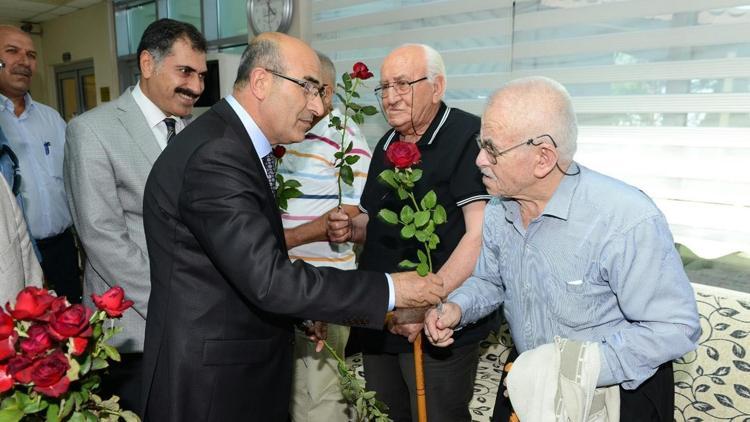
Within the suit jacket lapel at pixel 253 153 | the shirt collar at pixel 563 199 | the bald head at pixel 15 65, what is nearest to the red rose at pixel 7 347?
the suit jacket lapel at pixel 253 153

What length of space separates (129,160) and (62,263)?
1468 mm

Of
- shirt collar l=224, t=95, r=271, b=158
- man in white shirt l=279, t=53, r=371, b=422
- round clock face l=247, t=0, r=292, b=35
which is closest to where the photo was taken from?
shirt collar l=224, t=95, r=271, b=158

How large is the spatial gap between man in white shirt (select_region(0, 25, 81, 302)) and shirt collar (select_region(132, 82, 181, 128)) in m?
1.19

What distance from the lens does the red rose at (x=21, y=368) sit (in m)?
0.70

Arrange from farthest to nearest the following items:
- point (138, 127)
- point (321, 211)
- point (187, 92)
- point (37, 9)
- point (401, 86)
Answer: point (37, 9) < point (321, 211) < point (187, 92) < point (138, 127) < point (401, 86)

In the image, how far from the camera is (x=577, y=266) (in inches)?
47.1

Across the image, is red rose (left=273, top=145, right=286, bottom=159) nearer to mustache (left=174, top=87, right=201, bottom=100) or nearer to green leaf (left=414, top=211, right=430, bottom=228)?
mustache (left=174, top=87, right=201, bottom=100)

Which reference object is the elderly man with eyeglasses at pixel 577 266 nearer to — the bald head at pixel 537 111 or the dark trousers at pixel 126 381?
the bald head at pixel 537 111

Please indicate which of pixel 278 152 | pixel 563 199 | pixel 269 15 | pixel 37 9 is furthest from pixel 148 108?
pixel 37 9

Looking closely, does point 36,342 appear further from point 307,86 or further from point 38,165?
point 38,165

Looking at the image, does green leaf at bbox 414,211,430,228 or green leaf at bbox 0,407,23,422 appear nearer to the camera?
green leaf at bbox 0,407,23,422

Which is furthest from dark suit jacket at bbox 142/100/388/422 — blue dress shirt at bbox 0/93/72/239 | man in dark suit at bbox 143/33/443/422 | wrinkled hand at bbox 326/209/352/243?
blue dress shirt at bbox 0/93/72/239

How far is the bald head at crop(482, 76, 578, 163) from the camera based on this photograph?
1165 mm

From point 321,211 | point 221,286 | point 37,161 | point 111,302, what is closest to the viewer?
point 111,302
